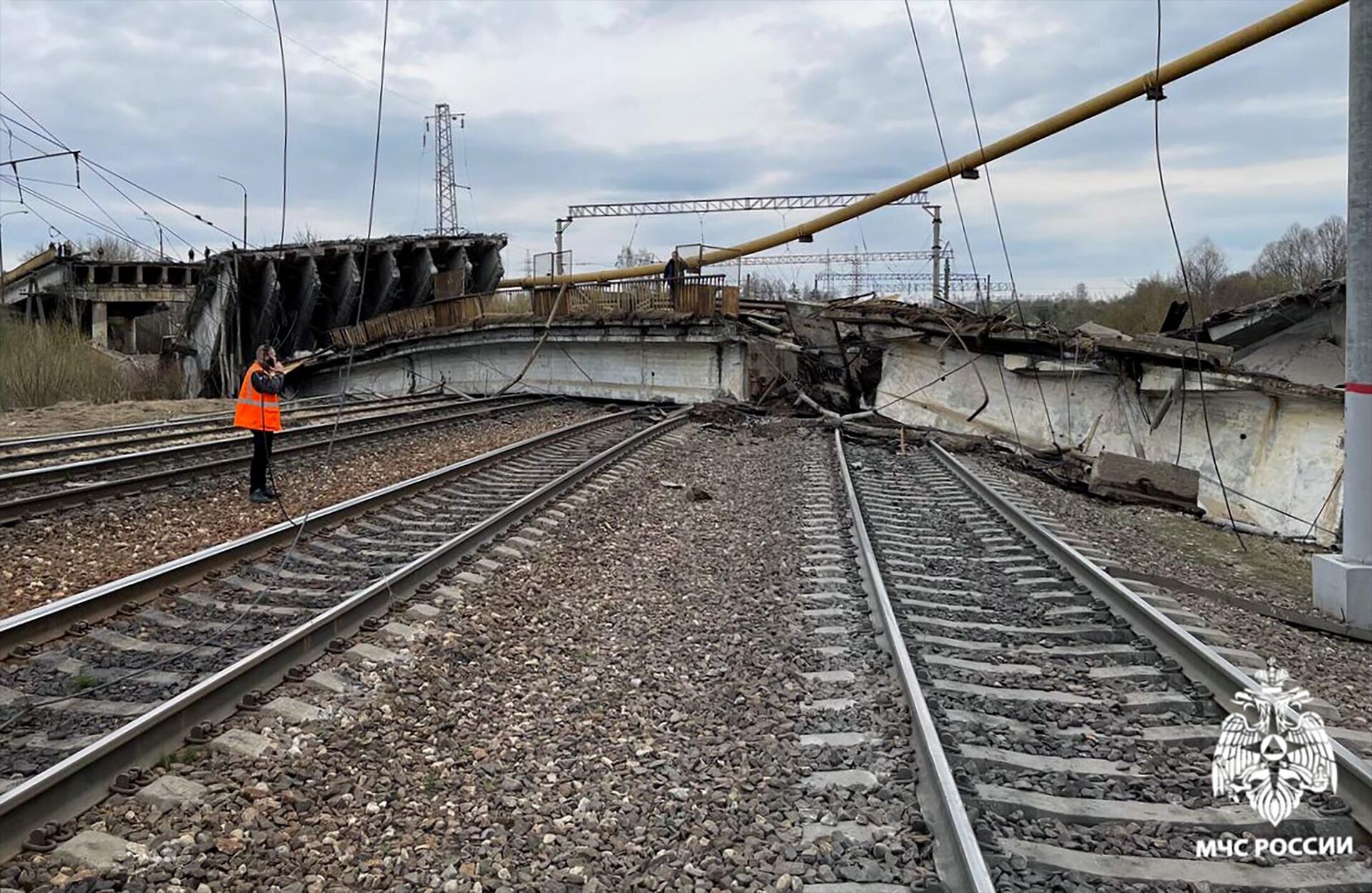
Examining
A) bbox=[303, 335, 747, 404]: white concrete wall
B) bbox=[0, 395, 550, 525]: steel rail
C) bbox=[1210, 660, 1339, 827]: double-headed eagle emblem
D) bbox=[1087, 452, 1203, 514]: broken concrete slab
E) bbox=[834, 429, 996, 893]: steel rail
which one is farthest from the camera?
bbox=[303, 335, 747, 404]: white concrete wall

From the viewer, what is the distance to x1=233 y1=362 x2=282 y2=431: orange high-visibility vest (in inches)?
373

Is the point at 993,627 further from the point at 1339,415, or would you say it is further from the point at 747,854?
the point at 1339,415

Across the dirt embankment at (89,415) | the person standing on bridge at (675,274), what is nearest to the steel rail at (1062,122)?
the person standing on bridge at (675,274)

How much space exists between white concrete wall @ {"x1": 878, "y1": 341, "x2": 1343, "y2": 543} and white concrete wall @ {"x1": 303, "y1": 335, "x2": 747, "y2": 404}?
4134 mm

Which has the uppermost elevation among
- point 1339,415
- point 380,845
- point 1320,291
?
point 1320,291

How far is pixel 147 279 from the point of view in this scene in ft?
142

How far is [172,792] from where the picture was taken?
3666 millimetres

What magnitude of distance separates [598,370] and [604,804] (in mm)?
21357

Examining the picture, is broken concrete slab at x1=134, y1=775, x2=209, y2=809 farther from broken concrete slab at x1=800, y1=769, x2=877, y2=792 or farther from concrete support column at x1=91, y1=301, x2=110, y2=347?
concrete support column at x1=91, y1=301, x2=110, y2=347

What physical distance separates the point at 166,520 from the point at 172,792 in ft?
18.7

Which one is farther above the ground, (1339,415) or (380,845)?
(1339,415)

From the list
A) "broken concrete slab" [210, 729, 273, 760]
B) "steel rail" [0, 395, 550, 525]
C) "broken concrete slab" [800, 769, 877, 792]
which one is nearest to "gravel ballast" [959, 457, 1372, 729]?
"broken concrete slab" [800, 769, 877, 792]

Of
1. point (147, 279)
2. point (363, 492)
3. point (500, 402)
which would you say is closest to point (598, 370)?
point (500, 402)

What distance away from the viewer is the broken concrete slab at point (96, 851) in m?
3.18
